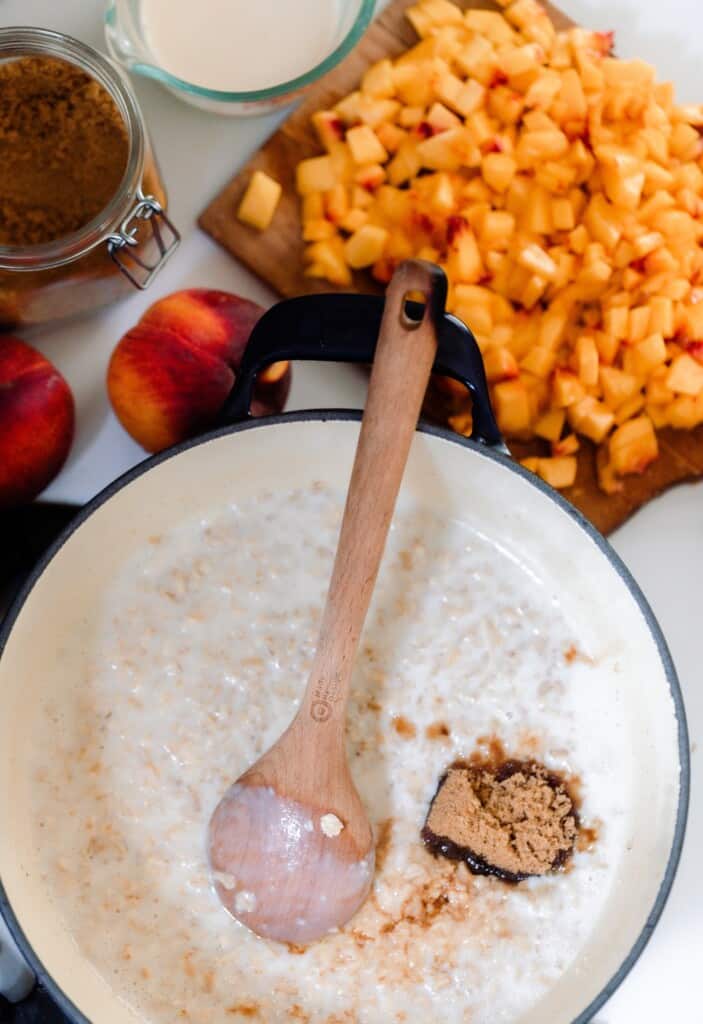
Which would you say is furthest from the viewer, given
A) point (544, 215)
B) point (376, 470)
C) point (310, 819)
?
point (544, 215)

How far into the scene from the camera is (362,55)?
46.1 inches

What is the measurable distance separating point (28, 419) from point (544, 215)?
535mm

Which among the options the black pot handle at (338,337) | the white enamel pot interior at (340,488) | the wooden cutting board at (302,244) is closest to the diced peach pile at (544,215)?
the wooden cutting board at (302,244)

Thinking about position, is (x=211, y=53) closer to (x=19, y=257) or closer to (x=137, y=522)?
(x=19, y=257)


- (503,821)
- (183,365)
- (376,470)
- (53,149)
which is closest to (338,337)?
(376,470)

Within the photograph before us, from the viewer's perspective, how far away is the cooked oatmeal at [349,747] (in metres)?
1.01

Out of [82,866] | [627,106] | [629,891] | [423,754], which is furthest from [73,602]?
[627,106]

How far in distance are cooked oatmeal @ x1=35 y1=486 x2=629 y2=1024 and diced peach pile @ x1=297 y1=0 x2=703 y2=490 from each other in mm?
195

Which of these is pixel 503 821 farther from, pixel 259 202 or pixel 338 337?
pixel 259 202

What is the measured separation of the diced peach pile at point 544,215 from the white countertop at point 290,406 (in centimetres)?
9

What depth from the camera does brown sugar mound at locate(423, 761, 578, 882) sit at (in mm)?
996

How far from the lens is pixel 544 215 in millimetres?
1122

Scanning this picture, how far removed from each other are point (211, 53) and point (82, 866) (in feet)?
2.59

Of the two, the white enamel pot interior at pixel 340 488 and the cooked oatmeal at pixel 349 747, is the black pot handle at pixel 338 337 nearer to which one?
the white enamel pot interior at pixel 340 488
